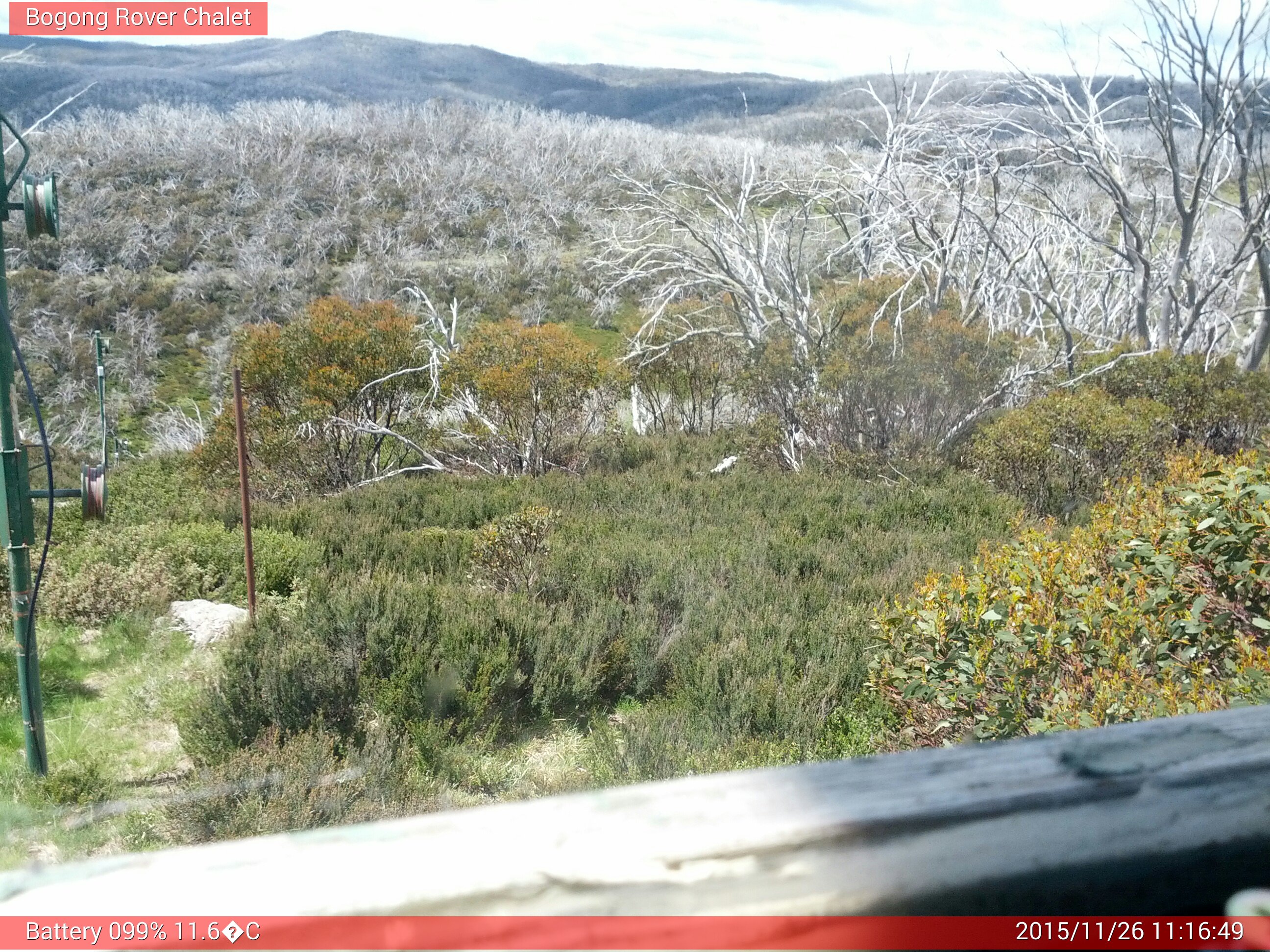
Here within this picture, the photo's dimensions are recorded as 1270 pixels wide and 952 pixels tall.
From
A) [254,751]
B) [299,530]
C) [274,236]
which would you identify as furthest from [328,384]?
[274,236]

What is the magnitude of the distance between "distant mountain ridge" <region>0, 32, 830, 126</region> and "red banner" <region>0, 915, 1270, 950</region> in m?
30.5

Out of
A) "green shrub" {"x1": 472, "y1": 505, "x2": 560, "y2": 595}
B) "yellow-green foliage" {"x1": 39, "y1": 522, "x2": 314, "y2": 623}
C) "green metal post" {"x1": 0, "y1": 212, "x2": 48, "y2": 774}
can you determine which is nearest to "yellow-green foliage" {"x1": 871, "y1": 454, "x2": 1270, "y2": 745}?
"green shrub" {"x1": 472, "y1": 505, "x2": 560, "y2": 595}

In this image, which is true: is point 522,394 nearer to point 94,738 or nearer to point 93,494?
point 94,738

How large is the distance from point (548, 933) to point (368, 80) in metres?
56.9

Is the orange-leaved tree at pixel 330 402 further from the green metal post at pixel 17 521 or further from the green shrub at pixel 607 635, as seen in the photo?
the green metal post at pixel 17 521

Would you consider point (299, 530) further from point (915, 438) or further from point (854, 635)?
point (915, 438)

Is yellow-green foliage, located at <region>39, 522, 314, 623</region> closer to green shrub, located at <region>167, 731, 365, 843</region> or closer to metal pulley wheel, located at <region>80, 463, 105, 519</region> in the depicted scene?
metal pulley wheel, located at <region>80, 463, 105, 519</region>

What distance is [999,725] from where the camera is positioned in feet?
10.6

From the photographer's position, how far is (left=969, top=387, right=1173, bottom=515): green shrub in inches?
324

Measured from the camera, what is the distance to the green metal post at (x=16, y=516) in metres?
3.60

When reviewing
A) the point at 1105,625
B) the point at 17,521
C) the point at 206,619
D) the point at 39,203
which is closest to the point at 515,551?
the point at 206,619

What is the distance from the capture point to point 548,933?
598mm

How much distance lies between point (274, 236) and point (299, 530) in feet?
73.9

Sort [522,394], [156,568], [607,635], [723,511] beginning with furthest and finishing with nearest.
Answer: [522,394] → [723,511] → [156,568] → [607,635]
